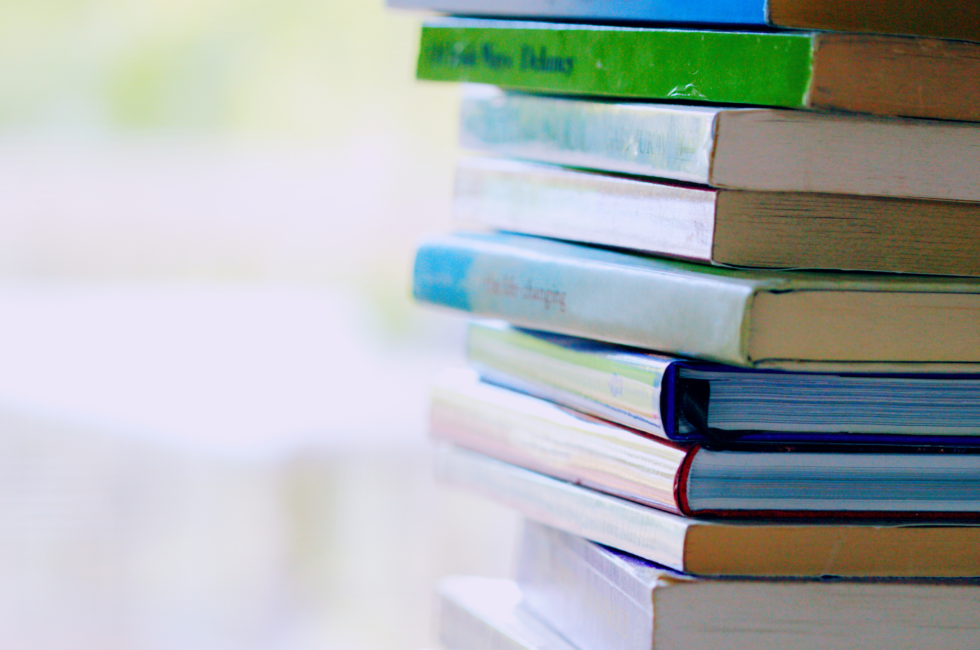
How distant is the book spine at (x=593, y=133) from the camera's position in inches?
18.0

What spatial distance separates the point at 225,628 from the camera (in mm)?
1461

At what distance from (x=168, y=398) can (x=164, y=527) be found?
0.17m

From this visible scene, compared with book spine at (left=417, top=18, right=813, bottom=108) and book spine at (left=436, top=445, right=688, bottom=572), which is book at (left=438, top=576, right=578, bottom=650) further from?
book spine at (left=417, top=18, right=813, bottom=108)

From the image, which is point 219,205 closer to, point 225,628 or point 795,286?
point 225,628

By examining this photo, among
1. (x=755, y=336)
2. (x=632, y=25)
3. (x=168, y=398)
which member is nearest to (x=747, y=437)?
(x=755, y=336)

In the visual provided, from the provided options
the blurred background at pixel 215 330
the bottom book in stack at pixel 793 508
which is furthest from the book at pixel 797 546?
the blurred background at pixel 215 330

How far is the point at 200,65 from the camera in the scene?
1422 millimetres

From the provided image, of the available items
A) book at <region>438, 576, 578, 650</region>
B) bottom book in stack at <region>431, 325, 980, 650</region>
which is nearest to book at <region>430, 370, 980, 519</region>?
bottom book in stack at <region>431, 325, 980, 650</region>

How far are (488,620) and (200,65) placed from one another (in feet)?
3.34

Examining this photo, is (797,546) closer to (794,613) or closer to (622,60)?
A: (794,613)

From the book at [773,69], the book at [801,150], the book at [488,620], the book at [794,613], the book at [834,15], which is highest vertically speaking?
the book at [834,15]

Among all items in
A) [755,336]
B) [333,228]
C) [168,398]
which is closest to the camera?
[755,336]

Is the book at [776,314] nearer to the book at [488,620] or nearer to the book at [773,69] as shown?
the book at [773,69]

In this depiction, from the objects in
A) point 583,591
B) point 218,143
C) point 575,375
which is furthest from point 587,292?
point 218,143
